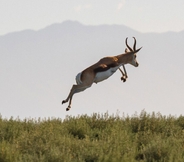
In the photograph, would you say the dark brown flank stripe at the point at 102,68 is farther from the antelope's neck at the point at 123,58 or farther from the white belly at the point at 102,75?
the antelope's neck at the point at 123,58

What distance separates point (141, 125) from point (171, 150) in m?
2.88

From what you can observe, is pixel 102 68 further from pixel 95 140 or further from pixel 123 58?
pixel 95 140

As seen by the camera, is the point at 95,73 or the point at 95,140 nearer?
the point at 95,140

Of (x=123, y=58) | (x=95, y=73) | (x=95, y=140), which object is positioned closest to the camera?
(x=95, y=140)

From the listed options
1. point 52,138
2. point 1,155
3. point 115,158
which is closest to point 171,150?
point 115,158

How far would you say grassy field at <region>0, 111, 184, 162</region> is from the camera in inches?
372

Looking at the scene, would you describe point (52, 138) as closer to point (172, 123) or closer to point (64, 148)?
point (64, 148)

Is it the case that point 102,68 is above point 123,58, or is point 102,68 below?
below

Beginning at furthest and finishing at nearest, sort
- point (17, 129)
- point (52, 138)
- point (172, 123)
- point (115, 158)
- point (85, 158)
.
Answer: point (172, 123), point (17, 129), point (52, 138), point (85, 158), point (115, 158)

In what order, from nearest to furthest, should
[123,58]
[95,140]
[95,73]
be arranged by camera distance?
1. [95,140]
2. [95,73]
3. [123,58]

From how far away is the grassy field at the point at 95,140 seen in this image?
9.46 m

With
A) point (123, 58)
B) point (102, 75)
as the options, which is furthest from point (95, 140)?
point (123, 58)

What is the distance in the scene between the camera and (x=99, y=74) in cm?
1296

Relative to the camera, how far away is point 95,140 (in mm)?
11422
